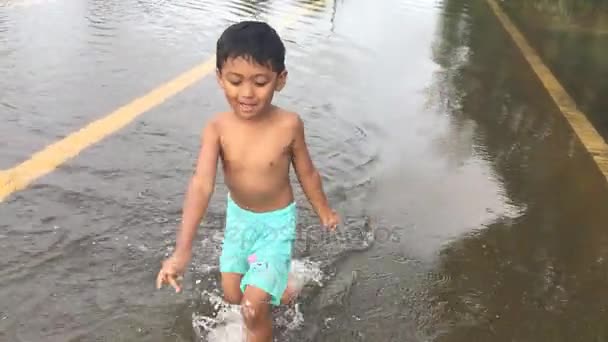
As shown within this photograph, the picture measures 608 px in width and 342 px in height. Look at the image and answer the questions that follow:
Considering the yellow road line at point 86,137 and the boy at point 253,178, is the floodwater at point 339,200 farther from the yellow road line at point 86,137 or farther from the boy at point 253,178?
the boy at point 253,178

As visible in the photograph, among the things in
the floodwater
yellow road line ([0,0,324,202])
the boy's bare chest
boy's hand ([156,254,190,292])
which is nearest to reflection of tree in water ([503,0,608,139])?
the floodwater

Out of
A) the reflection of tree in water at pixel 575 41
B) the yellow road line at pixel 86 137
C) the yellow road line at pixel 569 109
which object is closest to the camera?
the yellow road line at pixel 86 137

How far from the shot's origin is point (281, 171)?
2916 millimetres

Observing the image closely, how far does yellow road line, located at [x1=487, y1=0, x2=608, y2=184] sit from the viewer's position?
5277 mm

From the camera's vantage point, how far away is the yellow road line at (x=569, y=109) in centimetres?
528

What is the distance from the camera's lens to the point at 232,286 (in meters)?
3.06

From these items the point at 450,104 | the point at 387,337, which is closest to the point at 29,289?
the point at 387,337

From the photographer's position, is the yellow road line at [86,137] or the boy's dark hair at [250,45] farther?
the yellow road line at [86,137]

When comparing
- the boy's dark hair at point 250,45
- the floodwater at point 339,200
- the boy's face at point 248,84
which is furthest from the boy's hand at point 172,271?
the boy's dark hair at point 250,45

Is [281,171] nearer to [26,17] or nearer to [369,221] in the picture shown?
[369,221]

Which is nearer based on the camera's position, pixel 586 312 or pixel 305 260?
pixel 586 312

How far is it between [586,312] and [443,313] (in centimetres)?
68

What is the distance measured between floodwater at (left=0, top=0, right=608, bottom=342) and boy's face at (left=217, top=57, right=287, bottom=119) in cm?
95

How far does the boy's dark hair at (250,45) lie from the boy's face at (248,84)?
0.8 inches
